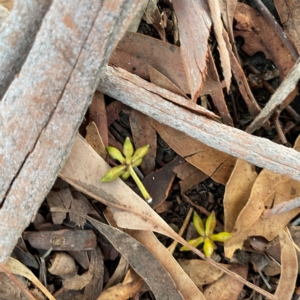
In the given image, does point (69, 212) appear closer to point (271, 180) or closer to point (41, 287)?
point (41, 287)

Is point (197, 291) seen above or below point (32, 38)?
below

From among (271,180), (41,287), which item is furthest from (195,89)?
(41,287)

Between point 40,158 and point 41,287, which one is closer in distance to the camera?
point 40,158

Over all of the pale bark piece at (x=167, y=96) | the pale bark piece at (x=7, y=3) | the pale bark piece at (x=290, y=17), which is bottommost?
the pale bark piece at (x=167, y=96)

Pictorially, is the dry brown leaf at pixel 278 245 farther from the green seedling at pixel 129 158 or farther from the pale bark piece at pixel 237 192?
the green seedling at pixel 129 158

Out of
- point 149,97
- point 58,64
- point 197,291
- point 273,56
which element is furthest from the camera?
point 273,56

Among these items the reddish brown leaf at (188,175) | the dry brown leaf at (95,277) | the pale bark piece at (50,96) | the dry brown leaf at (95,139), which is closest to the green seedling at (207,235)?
the reddish brown leaf at (188,175)

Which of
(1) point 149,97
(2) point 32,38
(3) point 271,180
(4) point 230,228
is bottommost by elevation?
(4) point 230,228
